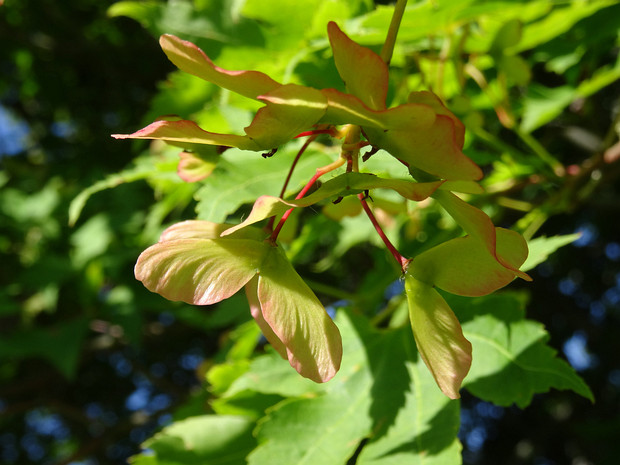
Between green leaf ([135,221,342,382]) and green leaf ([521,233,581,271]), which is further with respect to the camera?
green leaf ([521,233,581,271])

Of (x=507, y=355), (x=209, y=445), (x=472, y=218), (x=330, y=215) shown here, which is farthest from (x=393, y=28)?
(x=209, y=445)

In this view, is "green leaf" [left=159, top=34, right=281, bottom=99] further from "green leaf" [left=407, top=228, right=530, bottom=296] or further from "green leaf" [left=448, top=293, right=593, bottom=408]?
"green leaf" [left=448, top=293, right=593, bottom=408]

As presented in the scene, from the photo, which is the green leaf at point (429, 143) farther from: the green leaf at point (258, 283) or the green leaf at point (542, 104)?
the green leaf at point (542, 104)

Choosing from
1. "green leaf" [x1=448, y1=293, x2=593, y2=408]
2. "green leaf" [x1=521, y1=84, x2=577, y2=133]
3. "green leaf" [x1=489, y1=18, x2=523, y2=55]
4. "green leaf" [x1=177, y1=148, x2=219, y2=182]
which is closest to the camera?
"green leaf" [x1=177, y1=148, x2=219, y2=182]

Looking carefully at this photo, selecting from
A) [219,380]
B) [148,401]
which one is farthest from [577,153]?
[148,401]

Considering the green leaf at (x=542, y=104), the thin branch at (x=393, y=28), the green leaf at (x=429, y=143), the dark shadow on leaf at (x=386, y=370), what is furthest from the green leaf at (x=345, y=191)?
→ the green leaf at (x=542, y=104)

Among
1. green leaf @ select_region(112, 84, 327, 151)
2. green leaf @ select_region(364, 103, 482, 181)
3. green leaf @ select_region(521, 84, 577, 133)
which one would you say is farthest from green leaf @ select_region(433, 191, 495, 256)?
green leaf @ select_region(521, 84, 577, 133)
